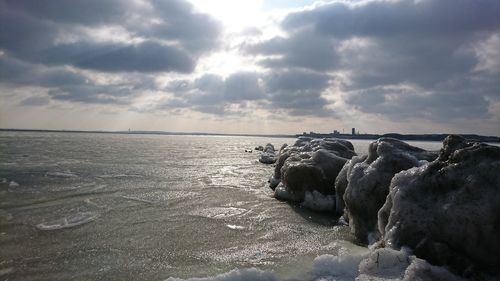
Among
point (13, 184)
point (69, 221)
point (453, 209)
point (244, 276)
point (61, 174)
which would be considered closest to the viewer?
point (453, 209)

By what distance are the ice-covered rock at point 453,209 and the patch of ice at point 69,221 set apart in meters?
8.34

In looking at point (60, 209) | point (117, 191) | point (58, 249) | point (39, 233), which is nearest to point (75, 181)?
point (117, 191)

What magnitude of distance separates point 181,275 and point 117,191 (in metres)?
10.4

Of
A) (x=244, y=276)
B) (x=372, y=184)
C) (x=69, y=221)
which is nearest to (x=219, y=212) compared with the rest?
(x=69, y=221)

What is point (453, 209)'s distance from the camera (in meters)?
5.92

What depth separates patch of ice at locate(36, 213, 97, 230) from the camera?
9.77 metres

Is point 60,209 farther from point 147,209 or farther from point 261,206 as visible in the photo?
point 261,206

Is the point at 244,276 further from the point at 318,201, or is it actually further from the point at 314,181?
the point at 314,181

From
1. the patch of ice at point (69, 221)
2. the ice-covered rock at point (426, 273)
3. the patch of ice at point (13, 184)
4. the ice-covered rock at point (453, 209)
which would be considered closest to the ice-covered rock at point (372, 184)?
the ice-covered rock at point (453, 209)

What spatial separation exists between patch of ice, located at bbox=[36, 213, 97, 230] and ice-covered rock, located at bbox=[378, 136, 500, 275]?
8.34m

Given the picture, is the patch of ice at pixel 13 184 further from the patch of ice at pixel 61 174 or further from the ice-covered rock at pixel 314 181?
the ice-covered rock at pixel 314 181

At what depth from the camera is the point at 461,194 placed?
6.06 metres

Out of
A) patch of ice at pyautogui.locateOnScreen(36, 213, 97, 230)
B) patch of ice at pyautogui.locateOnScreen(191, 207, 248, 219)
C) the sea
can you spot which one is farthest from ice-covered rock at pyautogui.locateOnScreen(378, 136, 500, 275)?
patch of ice at pyautogui.locateOnScreen(36, 213, 97, 230)

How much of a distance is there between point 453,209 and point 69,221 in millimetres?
9868
